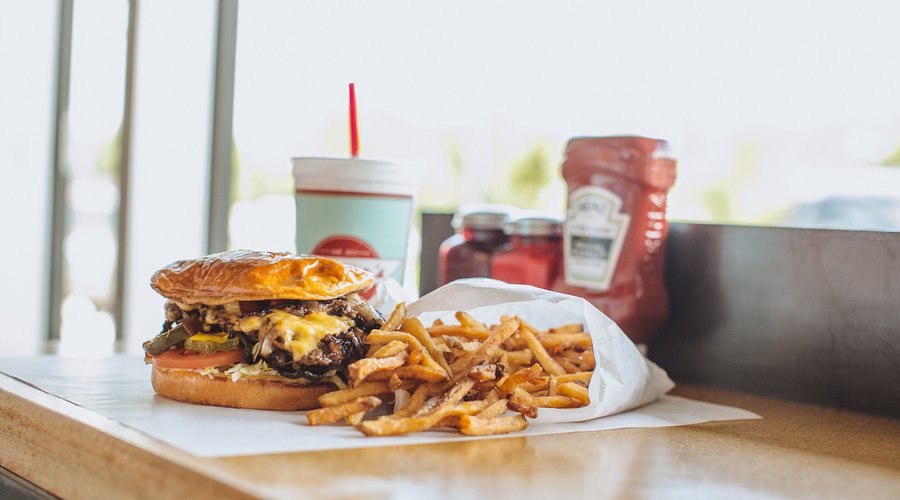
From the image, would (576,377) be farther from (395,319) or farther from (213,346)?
(213,346)

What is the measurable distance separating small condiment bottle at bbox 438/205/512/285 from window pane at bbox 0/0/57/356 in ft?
10.4

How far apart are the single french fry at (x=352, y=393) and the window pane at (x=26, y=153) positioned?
3798 mm

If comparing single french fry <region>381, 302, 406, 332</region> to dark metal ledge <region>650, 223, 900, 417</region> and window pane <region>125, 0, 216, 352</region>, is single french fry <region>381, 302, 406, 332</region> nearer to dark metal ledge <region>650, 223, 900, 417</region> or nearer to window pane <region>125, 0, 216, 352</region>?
dark metal ledge <region>650, 223, 900, 417</region>

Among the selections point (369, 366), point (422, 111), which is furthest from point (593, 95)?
point (369, 366)

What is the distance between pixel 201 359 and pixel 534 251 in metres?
0.88

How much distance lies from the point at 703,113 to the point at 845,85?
1550 millimetres

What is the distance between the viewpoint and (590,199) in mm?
1964

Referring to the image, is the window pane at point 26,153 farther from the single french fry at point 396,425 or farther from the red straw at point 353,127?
the single french fry at point 396,425

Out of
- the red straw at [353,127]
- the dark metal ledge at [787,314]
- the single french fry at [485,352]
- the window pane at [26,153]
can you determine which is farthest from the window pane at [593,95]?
the single french fry at [485,352]

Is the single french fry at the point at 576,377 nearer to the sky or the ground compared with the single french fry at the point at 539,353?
nearer to the ground

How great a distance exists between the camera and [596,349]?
5.02 ft

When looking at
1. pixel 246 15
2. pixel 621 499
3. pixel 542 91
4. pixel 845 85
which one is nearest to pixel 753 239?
pixel 621 499

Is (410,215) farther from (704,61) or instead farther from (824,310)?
(704,61)

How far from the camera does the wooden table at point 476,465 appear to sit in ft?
3.33
